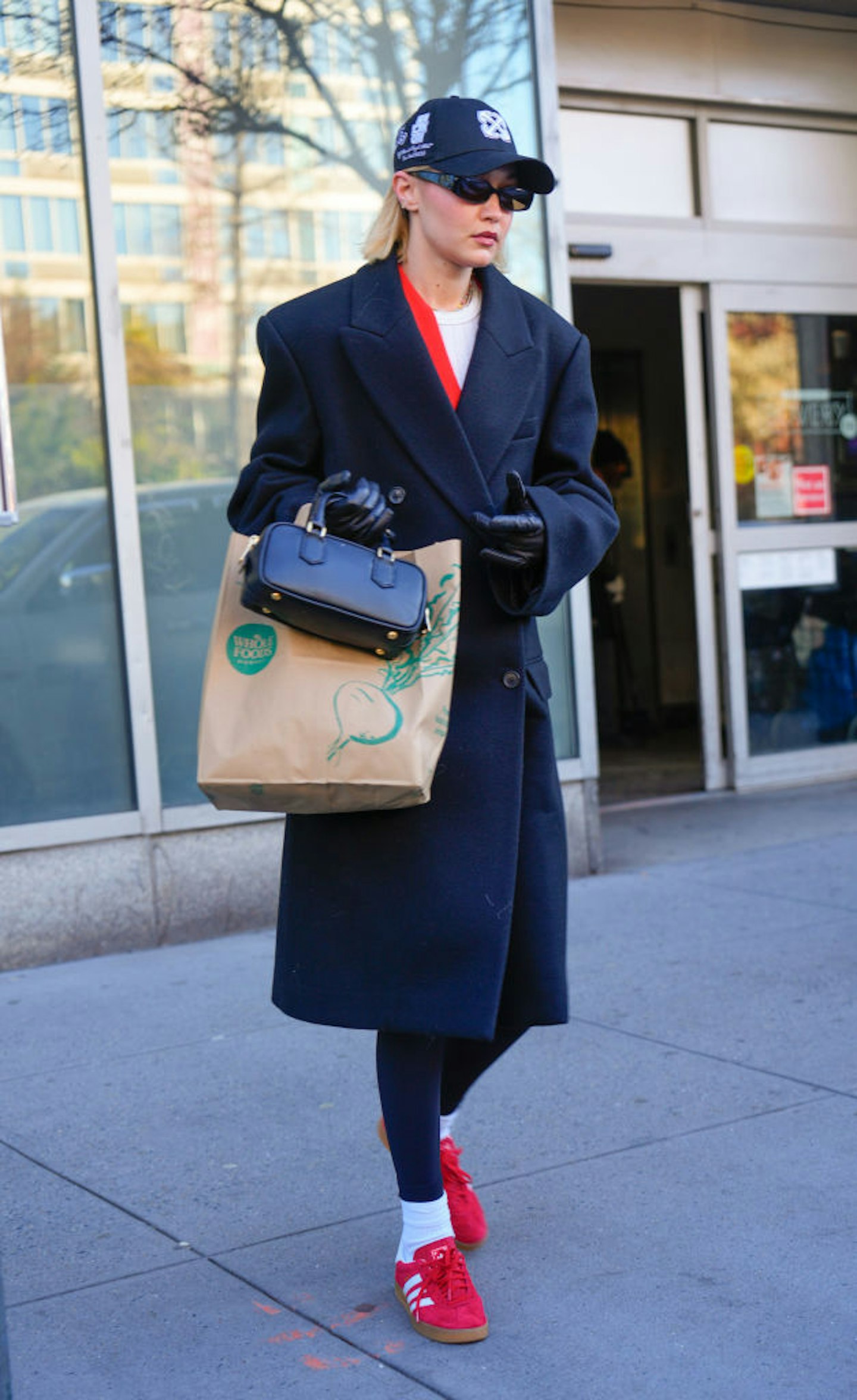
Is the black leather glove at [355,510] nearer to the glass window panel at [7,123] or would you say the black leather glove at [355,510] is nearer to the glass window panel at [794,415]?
the glass window panel at [7,123]

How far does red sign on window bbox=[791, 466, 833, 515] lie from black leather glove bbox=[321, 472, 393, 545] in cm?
580

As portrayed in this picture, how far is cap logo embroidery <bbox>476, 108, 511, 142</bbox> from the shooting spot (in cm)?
272

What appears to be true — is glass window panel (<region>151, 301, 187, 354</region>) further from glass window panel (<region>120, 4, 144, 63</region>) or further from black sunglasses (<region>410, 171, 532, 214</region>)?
black sunglasses (<region>410, 171, 532, 214</region>)

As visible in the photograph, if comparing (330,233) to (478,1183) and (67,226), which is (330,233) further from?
(478,1183)

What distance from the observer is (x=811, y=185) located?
7992mm

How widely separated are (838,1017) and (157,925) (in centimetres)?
232

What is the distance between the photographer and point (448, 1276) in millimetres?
2779

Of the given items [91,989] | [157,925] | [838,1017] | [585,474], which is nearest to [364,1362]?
[585,474]

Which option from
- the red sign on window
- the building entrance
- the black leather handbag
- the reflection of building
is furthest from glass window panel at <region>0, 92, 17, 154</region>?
the building entrance

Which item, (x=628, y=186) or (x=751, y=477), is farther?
(x=751, y=477)

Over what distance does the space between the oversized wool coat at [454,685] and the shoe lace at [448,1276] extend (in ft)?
1.33

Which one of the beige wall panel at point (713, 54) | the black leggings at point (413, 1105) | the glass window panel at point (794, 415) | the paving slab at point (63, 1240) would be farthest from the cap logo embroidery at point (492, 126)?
the glass window panel at point (794, 415)

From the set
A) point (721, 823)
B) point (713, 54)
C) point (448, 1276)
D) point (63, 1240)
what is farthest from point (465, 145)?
point (713, 54)

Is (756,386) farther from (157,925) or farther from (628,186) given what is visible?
(157,925)
